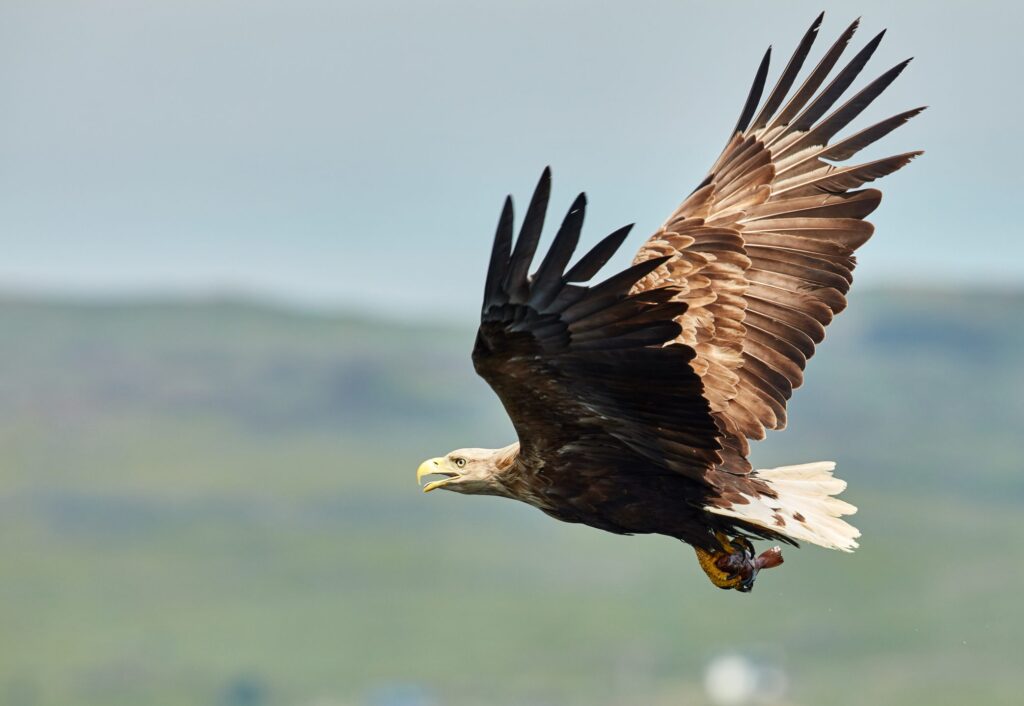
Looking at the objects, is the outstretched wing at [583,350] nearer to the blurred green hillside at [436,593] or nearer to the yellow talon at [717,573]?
the yellow talon at [717,573]

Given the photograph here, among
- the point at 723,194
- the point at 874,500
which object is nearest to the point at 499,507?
the point at 874,500

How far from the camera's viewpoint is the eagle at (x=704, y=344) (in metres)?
9.56

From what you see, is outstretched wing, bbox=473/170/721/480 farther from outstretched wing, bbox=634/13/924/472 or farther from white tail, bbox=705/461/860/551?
outstretched wing, bbox=634/13/924/472

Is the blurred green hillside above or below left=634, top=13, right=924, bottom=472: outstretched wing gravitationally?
below

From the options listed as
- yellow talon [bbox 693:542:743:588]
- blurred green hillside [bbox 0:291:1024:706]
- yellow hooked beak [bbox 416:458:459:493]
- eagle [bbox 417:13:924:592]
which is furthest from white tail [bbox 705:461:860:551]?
blurred green hillside [bbox 0:291:1024:706]

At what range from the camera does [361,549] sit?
554 feet

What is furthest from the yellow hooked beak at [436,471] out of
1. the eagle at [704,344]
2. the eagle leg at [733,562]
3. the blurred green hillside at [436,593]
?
the blurred green hillside at [436,593]

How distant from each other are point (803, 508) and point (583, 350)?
7.42ft

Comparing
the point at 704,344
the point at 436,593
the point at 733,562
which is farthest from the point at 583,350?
the point at 436,593

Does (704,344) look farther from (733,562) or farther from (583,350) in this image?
(583,350)

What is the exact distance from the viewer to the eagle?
9.56 m

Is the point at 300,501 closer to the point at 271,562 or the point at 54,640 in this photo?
the point at 271,562

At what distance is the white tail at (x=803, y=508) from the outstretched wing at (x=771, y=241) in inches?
13.5

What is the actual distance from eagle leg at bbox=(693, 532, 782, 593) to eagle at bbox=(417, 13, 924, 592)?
12 mm
